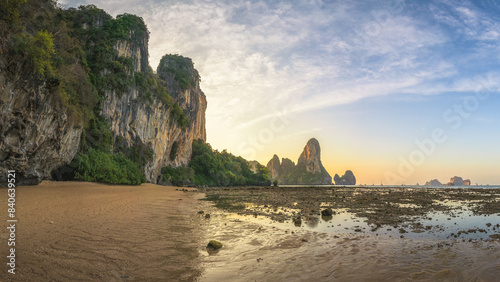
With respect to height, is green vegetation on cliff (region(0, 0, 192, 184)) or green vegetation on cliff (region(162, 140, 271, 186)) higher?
green vegetation on cliff (region(0, 0, 192, 184))

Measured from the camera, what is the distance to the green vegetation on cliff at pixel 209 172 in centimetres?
7272

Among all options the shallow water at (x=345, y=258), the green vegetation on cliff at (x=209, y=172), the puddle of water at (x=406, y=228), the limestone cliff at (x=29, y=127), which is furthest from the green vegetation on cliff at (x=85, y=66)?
the puddle of water at (x=406, y=228)

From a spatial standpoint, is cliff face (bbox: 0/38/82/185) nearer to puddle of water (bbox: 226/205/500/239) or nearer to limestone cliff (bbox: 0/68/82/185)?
limestone cliff (bbox: 0/68/82/185)

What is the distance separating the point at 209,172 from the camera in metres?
88.6

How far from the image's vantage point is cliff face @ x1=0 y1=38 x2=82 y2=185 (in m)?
17.1

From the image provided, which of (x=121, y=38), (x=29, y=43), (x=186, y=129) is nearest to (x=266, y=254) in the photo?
(x=29, y=43)

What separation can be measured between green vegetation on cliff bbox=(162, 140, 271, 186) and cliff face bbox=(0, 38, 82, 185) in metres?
44.3

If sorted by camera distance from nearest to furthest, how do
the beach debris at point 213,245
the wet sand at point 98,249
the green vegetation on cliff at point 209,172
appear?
the wet sand at point 98,249
the beach debris at point 213,245
the green vegetation on cliff at point 209,172

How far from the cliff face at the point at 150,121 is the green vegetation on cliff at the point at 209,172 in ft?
12.1

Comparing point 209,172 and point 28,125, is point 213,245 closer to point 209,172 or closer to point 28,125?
point 28,125

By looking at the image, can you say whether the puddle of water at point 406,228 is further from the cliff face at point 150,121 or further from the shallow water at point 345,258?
the cliff face at point 150,121

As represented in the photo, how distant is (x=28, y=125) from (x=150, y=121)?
38.2 meters

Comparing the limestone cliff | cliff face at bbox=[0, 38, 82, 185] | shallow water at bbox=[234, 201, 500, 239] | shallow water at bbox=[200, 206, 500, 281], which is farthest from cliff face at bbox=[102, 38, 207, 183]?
shallow water at bbox=[200, 206, 500, 281]

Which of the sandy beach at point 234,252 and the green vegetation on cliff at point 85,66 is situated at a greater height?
the green vegetation on cliff at point 85,66
